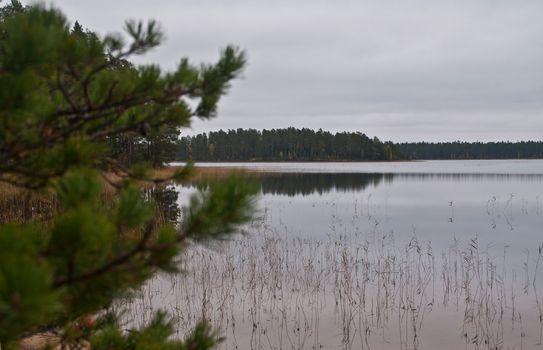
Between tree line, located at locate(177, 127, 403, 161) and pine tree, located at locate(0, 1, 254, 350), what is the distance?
120 meters

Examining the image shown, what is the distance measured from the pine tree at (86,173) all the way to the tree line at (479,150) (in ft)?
524

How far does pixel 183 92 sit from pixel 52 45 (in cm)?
73

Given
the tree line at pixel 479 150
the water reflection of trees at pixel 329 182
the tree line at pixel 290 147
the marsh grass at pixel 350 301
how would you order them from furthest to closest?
the tree line at pixel 479 150 → the tree line at pixel 290 147 → the water reflection of trees at pixel 329 182 → the marsh grass at pixel 350 301

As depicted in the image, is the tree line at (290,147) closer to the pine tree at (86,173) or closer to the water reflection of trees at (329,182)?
the water reflection of trees at (329,182)

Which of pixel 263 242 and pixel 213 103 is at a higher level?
pixel 213 103

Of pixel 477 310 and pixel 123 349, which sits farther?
pixel 477 310

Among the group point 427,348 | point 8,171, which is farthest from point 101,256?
point 427,348

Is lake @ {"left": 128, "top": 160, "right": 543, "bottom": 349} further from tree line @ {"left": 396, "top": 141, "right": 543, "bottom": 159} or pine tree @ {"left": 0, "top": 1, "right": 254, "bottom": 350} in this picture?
tree line @ {"left": 396, "top": 141, "right": 543, "bottom": 159}

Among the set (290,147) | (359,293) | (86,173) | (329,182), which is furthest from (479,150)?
(86,173)

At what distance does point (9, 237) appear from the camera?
1.48 m

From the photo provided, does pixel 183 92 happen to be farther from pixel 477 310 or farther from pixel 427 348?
pixel 477 310

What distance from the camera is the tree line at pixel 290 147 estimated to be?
12300cm

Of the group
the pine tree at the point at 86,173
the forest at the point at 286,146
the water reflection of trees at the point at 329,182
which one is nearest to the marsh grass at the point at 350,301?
the pine tree at the point at 86,173

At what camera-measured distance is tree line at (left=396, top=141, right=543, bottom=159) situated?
158000mm
